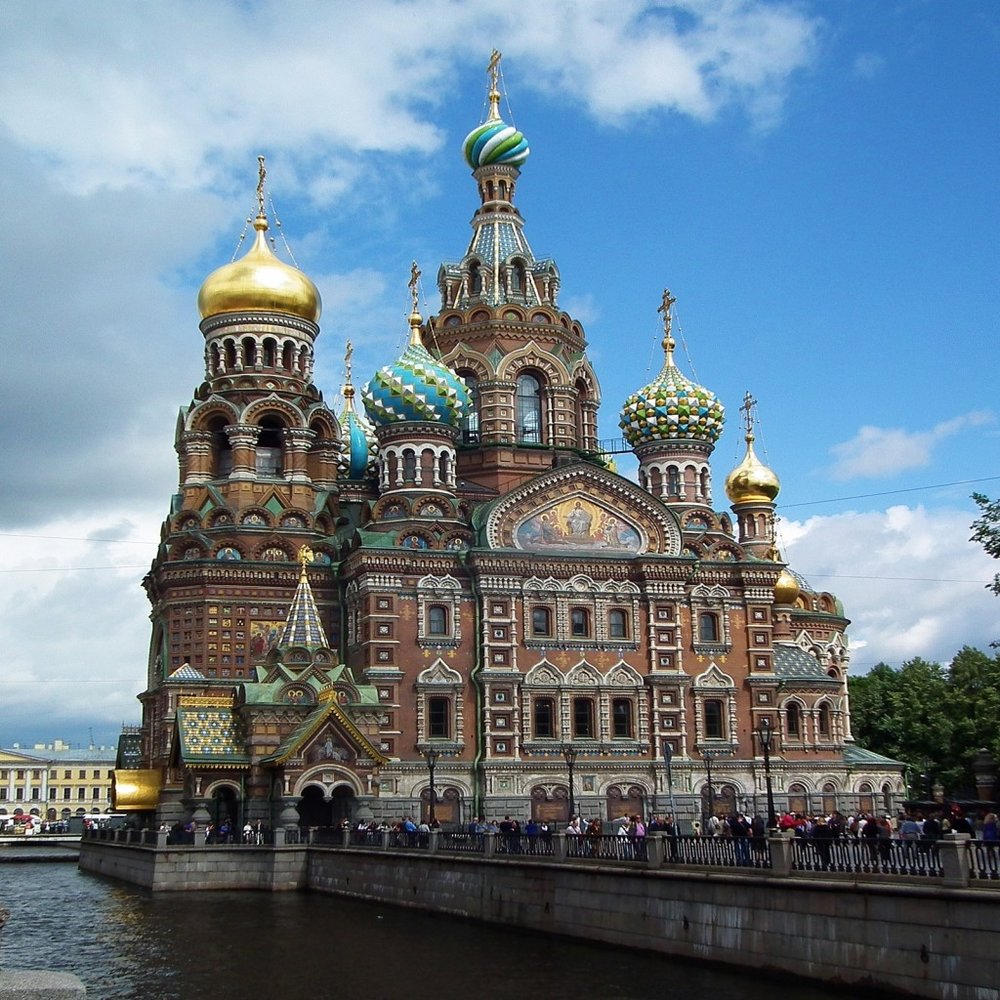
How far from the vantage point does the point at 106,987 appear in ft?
65.3

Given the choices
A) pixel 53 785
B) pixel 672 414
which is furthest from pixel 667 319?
pixel 53 785

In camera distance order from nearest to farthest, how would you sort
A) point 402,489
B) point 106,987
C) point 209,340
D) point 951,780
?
point 106,987, point 402,489, point 209,340, point 951,780

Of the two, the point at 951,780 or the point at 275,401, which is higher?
the point at 275,401

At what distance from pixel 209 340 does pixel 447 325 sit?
842 centimetres

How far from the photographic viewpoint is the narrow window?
43.4 metres

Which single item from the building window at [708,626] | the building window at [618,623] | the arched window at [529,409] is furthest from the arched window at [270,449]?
the building window at [708,626]

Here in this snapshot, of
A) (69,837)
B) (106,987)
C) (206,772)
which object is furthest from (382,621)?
(69,837)

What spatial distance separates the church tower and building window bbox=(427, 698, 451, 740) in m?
8.25

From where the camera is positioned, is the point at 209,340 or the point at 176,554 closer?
the point at 176,554

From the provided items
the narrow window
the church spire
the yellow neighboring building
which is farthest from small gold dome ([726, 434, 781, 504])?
the yellow neighboring building

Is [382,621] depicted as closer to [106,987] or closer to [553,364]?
[553,364]

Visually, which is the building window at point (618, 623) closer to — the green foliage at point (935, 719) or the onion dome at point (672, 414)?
the onion dome at point (672, 414)

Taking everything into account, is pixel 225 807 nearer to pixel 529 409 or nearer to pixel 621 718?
pixel 621 718

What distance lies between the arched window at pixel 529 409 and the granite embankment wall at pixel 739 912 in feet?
66.3
